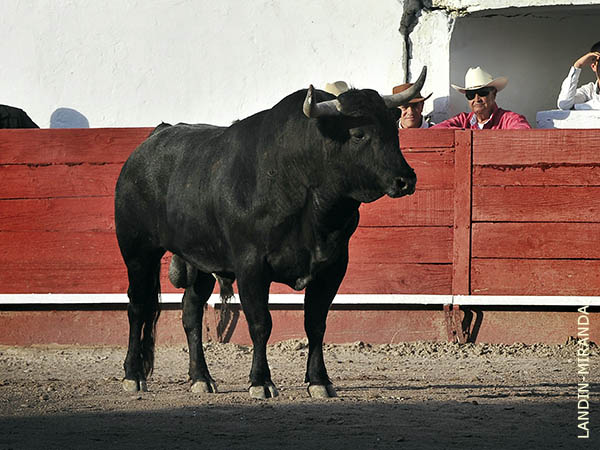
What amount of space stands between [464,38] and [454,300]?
334cm

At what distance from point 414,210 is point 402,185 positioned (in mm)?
2783

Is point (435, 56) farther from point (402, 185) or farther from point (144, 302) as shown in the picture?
point (402, 185)

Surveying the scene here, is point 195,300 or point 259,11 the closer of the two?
point 195,300

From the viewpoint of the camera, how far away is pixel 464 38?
406 inches

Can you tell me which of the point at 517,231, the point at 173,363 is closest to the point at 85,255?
the point at 173,363

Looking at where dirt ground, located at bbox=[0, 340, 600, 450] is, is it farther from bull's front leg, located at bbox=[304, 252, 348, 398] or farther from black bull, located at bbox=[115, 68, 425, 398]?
black bull, located at bbox=[115, 68, 425, 398]

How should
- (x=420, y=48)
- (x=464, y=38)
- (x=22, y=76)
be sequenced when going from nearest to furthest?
(x=420, y=48), (x=22, y=76), (x=464, y=38)

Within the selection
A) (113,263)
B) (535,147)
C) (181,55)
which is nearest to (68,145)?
(113,263)

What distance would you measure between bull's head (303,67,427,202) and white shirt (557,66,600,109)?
340 cm

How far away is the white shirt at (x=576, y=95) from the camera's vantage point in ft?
27.6

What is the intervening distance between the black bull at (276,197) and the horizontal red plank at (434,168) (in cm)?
206

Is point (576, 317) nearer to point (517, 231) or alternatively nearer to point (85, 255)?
point (517, 231)

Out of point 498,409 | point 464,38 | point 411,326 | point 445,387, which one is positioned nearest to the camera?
point 498,409

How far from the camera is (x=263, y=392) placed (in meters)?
5.32
